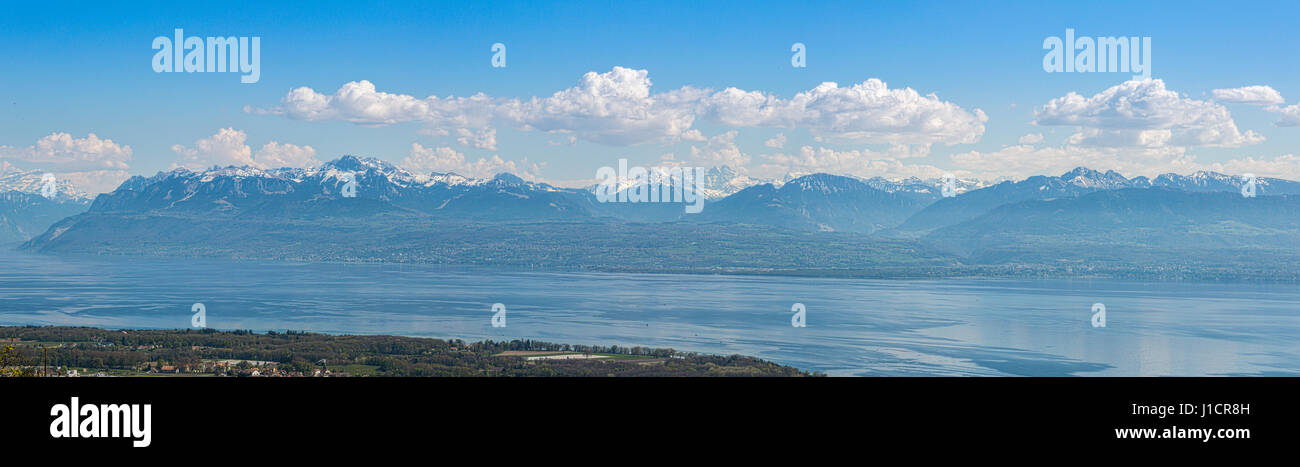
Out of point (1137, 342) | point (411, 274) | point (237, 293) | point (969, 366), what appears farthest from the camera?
point (411, 274)
